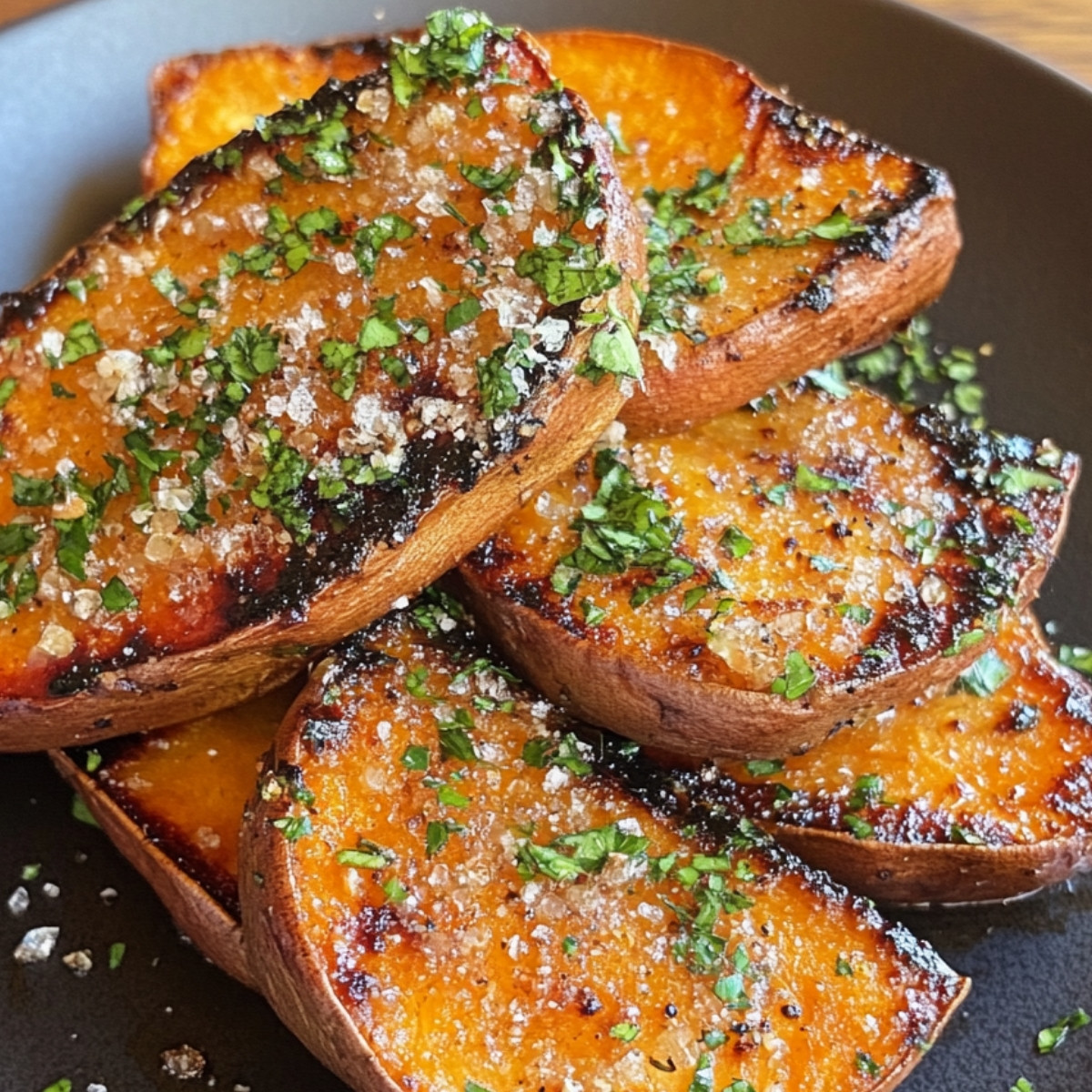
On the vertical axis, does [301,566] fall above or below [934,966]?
above

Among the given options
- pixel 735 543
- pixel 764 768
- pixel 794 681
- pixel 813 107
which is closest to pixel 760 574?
pixel 735 543

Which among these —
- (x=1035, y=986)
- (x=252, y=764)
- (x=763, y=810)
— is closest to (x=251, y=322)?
(x=252, y=764)

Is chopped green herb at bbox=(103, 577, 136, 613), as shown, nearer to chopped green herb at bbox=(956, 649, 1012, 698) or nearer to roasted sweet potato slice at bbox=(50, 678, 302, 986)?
roasted sweet potato slice at bbox=(50, 678, 302, 986)

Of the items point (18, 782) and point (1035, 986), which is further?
point (18, 782)

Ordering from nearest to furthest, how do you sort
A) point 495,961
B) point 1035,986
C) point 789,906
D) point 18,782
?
1. point 495,961
2. point 789,906
3. point 1035,986
4. point 18,782

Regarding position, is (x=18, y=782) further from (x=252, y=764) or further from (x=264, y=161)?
(x=264, y=161)

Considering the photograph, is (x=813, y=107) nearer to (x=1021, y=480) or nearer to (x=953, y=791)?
(x=1021, y=480)

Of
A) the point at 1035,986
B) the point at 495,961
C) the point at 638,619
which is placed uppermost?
the point at 638,619

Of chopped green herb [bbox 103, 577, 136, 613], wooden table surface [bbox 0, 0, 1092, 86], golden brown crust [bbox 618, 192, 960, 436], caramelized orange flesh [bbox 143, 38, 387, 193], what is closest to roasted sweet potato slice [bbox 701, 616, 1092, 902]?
golden brown crust [bbox 618, 192, 960, 436]

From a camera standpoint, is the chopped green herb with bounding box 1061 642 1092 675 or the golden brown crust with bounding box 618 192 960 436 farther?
the chopped green herb with bounding box 1061 642 1092 675
